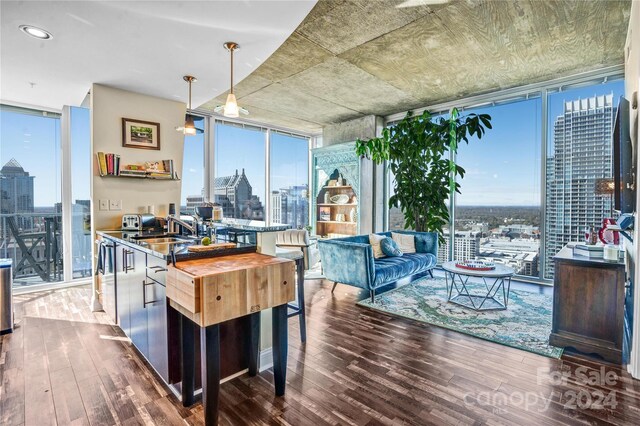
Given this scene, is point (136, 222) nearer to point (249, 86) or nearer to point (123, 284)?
point (123, 284)

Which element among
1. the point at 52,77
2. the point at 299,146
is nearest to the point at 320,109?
the point at 299,146

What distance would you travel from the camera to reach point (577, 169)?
14.2 ft

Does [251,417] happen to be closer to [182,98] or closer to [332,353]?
[332,353]

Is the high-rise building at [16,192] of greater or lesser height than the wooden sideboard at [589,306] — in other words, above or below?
above

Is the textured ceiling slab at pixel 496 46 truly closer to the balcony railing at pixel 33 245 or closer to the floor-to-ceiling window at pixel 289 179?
the floor-to-ceiling window at pixel 289 179

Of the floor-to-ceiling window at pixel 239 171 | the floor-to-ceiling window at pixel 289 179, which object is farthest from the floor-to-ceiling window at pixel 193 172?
the floor-to-ceiling window at pixel 289 179

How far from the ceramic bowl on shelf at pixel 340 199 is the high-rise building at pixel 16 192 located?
190 inches

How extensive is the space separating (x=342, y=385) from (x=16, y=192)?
16.4 feet

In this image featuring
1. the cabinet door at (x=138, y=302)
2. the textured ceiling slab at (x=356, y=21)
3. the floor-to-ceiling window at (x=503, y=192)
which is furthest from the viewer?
the floor-to-ceiling window at (x=503, y=192)

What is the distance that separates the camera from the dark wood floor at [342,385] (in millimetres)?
1841

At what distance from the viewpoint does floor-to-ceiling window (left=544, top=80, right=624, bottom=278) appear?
4.14m

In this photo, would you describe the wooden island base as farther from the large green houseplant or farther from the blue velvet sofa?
the large green houseplant

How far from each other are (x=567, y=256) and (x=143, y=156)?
14.6 feet

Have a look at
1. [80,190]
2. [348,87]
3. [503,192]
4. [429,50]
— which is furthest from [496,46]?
[80,190]
